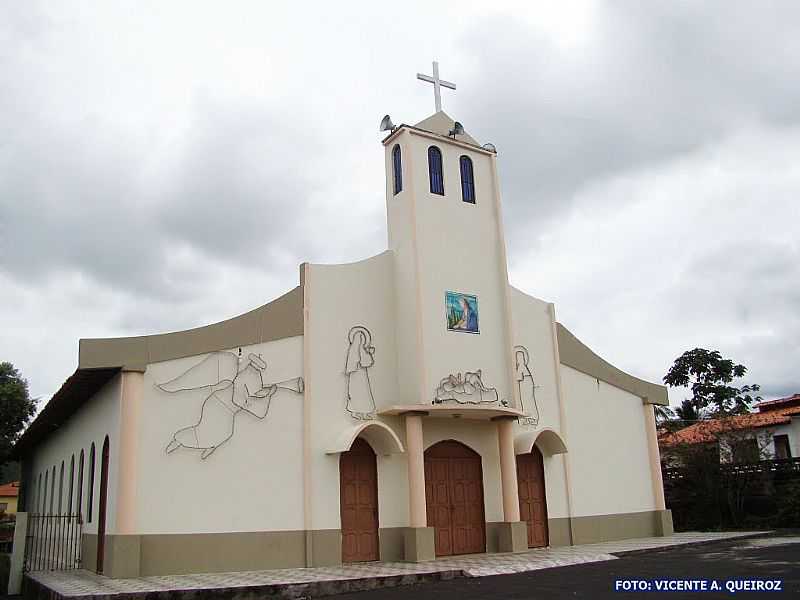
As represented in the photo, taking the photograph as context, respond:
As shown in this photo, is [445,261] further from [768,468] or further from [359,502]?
[768,468]

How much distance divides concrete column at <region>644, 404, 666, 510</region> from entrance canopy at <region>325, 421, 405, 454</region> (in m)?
8.81

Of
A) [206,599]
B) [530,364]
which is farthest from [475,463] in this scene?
[206,599]

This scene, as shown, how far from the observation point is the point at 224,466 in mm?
14188

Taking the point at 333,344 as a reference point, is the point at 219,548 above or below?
below

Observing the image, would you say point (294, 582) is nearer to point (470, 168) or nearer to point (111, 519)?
point (111, 519)

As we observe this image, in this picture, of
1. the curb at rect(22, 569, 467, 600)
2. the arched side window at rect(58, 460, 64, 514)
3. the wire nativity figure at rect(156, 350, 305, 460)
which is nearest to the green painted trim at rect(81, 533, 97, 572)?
the curb at rect(22, 569, 467, 600)

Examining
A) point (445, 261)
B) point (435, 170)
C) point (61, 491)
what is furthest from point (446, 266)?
point (61, 491)

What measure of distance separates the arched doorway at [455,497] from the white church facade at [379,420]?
0.14ft

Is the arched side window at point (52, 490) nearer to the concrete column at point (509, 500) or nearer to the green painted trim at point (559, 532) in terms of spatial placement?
the concrete column at point (509, 500)

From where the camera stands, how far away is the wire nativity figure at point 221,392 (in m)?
14.0

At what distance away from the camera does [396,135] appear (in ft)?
58.3

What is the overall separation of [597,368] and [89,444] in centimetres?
1277

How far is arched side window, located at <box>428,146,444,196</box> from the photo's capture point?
17.7m

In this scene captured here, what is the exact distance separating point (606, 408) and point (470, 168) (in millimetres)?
7445
